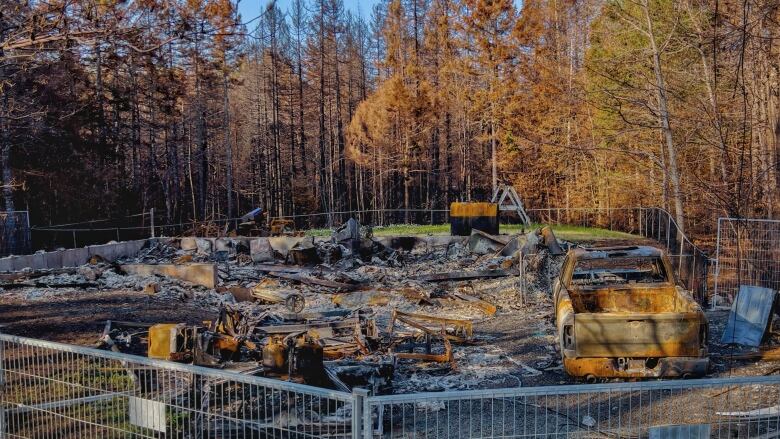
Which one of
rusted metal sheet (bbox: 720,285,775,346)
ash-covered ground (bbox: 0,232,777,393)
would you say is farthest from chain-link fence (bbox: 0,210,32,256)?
rusted metal sheet (bbox: 720,285,775,346)

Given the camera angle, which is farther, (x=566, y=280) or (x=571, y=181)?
(x=571, y=181)

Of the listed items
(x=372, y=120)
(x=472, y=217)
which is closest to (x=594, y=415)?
(x=472, y=217)

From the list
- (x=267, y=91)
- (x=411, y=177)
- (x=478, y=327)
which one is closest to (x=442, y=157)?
(x=411, y=177)

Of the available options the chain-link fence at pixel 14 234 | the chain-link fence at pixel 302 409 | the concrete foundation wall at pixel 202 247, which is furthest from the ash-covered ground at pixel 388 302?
the chain-link fence at pixel 14 234

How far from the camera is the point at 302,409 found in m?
6.52

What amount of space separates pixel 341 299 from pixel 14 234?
43.0ft

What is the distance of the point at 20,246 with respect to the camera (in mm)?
23297

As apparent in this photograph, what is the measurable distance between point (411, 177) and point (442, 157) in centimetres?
369

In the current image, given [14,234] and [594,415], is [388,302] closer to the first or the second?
[594,415]

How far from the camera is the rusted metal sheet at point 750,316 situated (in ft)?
35.4

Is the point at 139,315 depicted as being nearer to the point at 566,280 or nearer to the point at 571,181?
the point at 566,280

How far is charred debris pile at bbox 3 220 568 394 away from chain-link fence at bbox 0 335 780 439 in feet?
3.06

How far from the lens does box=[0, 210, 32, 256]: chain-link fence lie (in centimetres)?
2239

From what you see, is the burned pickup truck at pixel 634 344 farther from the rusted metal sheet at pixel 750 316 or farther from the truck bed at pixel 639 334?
the rusted metal sheet at pixel 750 316
